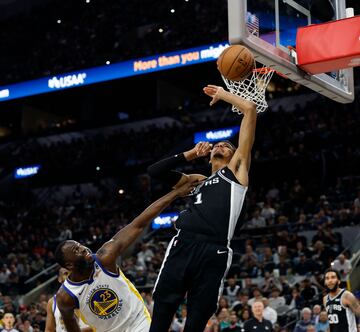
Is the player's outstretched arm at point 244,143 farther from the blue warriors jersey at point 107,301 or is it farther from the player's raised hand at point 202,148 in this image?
the blue warriors jersey at point 107,301

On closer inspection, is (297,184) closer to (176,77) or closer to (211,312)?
(176,77)

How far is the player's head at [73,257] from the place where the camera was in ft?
17.7

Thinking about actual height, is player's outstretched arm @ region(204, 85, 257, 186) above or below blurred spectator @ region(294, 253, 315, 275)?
above

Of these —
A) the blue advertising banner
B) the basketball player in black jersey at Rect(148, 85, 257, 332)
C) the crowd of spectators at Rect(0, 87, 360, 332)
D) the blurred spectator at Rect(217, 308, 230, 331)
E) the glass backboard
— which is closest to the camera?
the basketball player in black jersey at Rect(148, 85, 257, 332)

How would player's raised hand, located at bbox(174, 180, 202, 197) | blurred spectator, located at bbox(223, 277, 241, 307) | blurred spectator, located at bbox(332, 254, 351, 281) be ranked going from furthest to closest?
blurred spectator, located at bbox(223, 277, 241, 307), blurred spectator, located at bbox(332, 254, 351, 281), player's raised hand, located at bbox(174, 180, 202, 197)

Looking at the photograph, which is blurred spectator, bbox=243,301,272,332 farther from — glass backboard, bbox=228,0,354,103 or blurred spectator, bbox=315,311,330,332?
glass backboard, bbox=228,0,354,103

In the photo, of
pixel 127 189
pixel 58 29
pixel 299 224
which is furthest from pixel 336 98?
pixel 58 29

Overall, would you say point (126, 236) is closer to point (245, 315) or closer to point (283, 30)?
point (283, 30)

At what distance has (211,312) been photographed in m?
4.86

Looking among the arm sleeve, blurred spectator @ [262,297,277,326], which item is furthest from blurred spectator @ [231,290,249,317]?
the arm sleeve

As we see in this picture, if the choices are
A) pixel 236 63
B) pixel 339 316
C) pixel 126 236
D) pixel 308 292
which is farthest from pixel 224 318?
pixel 236 63

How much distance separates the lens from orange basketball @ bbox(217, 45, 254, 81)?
18.3 feet

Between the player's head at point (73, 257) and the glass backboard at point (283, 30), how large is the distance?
8.01ft

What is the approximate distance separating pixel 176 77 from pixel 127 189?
14.3 ft
